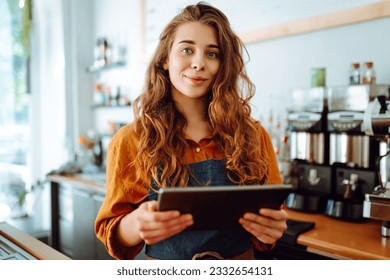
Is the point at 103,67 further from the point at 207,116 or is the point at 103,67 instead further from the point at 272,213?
the point at 272,213

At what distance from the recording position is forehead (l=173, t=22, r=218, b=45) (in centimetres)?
100

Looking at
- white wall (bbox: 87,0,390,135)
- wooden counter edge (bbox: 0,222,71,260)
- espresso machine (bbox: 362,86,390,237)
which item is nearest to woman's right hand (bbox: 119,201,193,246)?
wooden counter edge (bbox: 0,222,71,260)

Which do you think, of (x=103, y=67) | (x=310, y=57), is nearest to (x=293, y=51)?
(x=310, y=57)

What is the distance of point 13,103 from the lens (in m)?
2.96

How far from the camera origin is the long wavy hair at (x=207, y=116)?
0.98 m

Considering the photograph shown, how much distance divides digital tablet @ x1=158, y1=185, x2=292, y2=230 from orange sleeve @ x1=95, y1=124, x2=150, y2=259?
8.8 inches

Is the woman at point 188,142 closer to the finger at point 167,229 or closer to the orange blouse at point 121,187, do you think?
the orange blouse at point 121,187

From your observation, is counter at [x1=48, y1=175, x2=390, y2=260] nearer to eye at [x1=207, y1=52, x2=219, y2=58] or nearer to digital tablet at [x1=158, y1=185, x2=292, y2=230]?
digital tablet at [x1=158, y1=185, x2=292, y2=230]

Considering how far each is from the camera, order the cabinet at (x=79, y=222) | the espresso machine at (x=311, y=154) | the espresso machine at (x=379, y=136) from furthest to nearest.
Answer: the cabinet at (x=79, y=222)
the espresso machine at (x=311, y=154)
the espresso machine at (x=379, y=136)

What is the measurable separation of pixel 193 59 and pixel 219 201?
41 centimetres

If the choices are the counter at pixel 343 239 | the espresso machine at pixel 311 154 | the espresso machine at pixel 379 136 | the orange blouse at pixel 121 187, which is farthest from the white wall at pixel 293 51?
the orange blouse at pixel 121 187

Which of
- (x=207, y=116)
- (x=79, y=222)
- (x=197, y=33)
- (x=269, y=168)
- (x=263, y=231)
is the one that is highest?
(x=197, y=33)
